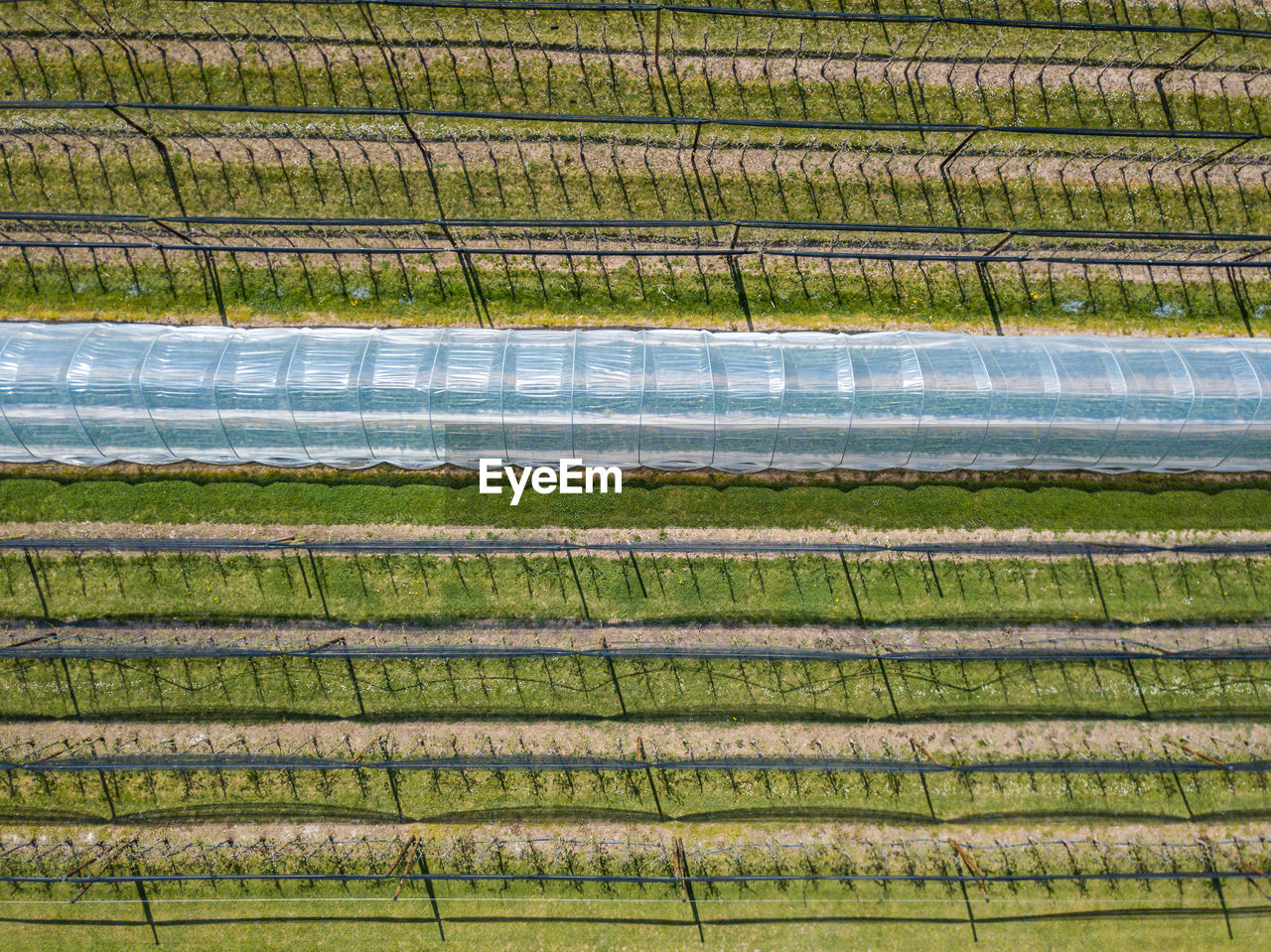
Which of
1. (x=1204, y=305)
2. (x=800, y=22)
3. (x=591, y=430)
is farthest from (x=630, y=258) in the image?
(x=1204, y=305)

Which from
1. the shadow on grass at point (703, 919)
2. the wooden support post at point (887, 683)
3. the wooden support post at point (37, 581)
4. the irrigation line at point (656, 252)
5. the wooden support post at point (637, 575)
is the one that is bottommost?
the shadow on grass at point (703, 919)

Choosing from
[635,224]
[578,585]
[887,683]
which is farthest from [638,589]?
[635,224]

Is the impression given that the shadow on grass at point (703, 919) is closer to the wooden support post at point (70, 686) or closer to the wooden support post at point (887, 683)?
the wooden support post at point (887, 683)

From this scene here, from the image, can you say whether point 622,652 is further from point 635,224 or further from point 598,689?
point 635,224

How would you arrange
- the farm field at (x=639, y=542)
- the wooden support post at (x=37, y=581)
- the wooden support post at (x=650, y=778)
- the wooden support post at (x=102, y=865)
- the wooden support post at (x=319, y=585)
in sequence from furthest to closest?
the wooden support post at (x=319, y=585)
the wooden support post at (x=37, y=581)
the wooden support post at (x=650, y=778)
the farm field at (x=639, y=542)
the wooden support post at (x=102, y=865)

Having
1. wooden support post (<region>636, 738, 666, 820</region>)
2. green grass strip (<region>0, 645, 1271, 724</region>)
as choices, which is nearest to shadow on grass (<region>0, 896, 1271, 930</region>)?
wooden support post (<region>636, 738, 666, 820</region>)

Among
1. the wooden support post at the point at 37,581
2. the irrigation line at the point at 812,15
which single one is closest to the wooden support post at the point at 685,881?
the wooden support post at the point at 37,581

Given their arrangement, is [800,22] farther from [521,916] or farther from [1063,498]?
[521,916]
